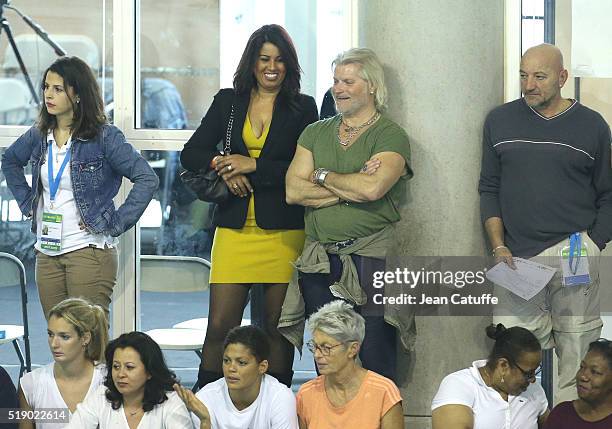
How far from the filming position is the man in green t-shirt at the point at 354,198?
14.4 ft

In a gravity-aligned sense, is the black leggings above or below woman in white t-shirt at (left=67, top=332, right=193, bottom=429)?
above

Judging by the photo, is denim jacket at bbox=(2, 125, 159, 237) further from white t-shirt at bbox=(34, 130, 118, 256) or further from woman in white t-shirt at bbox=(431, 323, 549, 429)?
woman in white t-shirt at bbox=(431, 323, 549, 429)

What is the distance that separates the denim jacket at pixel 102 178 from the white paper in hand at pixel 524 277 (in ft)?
4.95

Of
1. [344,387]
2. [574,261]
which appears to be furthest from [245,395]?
[574,261]

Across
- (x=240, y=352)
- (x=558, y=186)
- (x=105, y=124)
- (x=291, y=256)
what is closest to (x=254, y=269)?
(x=291, y=256)

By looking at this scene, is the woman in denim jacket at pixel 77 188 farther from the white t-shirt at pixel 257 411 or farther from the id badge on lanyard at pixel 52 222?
the white t-shirt at pixel 257 411

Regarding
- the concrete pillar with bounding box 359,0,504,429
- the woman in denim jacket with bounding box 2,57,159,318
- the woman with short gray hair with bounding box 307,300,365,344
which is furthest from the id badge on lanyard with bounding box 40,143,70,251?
the concrete pillar with bounding box 359,0,504,429

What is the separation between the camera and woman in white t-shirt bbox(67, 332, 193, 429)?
4109 millimetres

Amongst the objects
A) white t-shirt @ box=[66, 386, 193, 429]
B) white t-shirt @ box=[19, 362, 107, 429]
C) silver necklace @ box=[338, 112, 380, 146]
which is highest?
silver necklace @ box=[338, 112, 380, 146]

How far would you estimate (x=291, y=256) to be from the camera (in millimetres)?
4695

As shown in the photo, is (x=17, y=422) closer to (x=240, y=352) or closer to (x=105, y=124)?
(x=240, y=352)

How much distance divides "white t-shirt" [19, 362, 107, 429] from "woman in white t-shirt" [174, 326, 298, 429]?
367 millimetres

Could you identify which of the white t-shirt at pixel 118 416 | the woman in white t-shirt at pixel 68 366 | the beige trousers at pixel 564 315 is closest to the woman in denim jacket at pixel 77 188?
the woman in white t-shirt at pixel 68 366

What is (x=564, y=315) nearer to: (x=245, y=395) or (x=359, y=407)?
(x=359, y=407)
